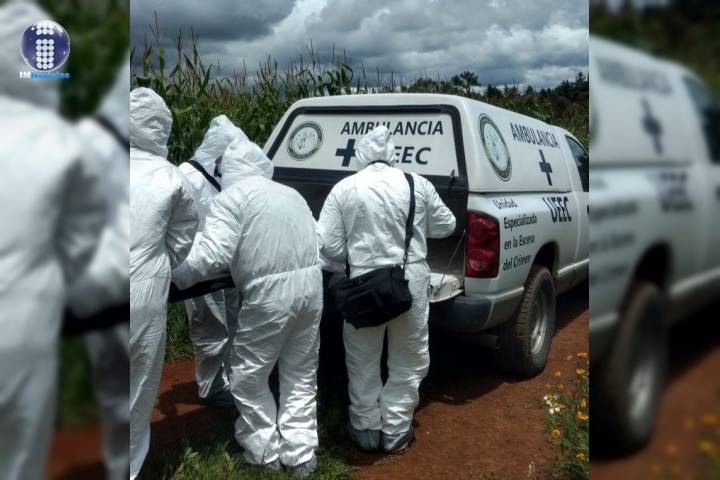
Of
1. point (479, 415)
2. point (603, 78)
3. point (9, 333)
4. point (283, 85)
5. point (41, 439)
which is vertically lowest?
point (479, 415)

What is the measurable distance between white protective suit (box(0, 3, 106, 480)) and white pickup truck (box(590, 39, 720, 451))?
78cm

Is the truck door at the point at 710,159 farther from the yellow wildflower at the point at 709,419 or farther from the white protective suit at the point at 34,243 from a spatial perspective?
the white protective suit at the point at 34,243

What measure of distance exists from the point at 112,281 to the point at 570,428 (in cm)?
221

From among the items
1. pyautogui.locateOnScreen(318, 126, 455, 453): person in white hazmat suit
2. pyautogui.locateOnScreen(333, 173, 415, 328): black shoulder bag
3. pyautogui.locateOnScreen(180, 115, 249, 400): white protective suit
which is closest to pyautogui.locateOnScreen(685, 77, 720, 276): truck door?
pyautogui.locateOnScreen(333, 173, 415, 328): black shoulder bag

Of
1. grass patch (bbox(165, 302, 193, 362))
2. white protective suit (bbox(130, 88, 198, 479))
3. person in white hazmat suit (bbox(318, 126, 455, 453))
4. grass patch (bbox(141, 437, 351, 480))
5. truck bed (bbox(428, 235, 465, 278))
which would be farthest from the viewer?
grass patch (bbox(165, 302, 193, 362))

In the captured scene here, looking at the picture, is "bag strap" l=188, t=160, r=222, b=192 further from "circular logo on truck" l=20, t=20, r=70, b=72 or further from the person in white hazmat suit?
"circular logo on truck" l=20, t=20, r=70, b=72

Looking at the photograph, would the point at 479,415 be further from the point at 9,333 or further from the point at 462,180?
the point at 9,333

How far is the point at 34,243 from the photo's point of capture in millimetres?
995

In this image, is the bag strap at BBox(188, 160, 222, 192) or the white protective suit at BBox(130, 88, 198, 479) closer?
the white protective suit at BBox(130, 88, 198, 479)

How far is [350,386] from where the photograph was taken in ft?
11.3

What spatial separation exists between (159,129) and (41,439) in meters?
1.87

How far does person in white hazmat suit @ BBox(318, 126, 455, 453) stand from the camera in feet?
10.5

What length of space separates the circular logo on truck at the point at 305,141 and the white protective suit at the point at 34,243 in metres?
3.35

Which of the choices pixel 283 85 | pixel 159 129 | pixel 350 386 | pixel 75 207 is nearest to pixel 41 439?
pixel 75 207
